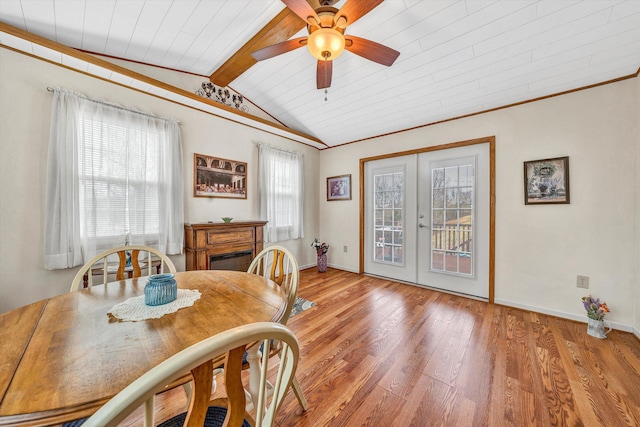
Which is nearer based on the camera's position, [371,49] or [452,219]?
[371,49]

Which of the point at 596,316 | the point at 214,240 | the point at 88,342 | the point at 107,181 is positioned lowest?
the point at 596,316

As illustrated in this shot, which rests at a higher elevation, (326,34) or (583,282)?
(326,34)

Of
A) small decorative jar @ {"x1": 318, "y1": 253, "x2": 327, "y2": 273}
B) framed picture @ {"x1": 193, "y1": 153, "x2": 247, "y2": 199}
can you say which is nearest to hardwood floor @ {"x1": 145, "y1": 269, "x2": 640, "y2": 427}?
small decorative jar @ {"x1": 318, "y1": 253, "x2": 327, "y2": 273}

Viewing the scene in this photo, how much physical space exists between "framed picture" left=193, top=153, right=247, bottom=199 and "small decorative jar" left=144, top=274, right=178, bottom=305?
6.92 ft

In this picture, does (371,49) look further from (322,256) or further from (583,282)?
(322,256)

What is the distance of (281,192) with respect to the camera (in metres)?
3.95

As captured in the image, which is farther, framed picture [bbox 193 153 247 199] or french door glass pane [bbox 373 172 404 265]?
french door glass pane [bbox 373 172 404 265]

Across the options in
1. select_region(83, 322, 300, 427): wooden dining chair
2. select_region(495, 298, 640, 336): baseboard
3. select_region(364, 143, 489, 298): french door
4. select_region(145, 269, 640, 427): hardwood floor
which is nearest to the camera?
select_region(83, 322, 300, 427): wooden dining chair

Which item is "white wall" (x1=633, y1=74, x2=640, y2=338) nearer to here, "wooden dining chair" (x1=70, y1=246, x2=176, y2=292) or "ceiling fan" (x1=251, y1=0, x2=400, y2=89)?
"ceiling fan" (x1=251, y1=0, x2=400, y2=89)

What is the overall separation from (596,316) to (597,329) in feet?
0.37

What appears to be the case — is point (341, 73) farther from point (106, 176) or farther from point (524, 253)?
point (524, 253)

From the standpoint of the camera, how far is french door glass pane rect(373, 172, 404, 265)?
12.0 feet

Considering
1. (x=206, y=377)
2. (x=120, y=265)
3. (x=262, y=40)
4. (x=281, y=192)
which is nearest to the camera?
(x=206, y=377)

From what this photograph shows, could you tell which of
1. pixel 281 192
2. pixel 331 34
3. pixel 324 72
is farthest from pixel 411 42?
pixel 281 192
